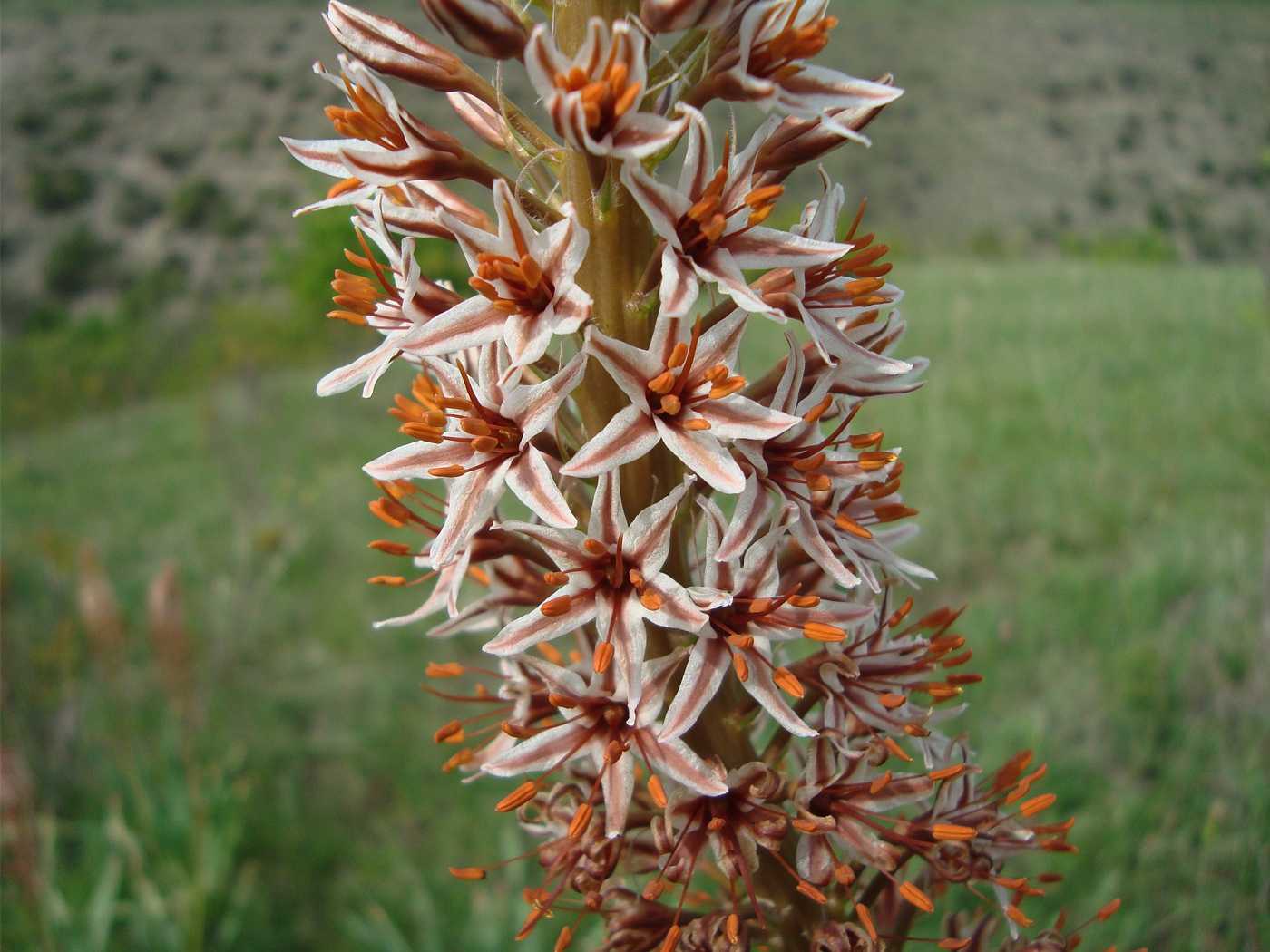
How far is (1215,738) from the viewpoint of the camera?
3652 millimetres

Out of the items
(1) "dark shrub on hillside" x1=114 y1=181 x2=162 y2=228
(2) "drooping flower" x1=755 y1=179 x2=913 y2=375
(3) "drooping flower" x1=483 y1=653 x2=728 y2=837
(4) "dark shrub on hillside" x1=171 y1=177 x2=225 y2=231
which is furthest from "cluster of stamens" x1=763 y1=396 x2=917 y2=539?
(1) "dark shrub on hillside" x1=114 y1=181 x2=162 y2=228

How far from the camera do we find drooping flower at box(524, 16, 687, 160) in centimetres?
134

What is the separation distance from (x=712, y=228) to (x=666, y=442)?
349 millimetres

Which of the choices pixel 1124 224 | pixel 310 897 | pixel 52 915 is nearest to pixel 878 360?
pixel 52 915

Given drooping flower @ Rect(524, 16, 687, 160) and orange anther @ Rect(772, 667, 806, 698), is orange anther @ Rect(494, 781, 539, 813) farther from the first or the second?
drooping flower @ Rect(524, 16, 687, 160)

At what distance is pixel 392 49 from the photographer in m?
1.58

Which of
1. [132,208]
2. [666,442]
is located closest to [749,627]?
[666,442]

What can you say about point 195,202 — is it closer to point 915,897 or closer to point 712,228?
point 712,228

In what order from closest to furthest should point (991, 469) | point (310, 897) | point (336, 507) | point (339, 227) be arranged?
point (310, 897) → point (991, 469) → point (336, 507) → point (339, 227)

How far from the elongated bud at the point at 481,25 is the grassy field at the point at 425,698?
2.59m

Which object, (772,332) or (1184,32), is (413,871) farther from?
(1184,32)

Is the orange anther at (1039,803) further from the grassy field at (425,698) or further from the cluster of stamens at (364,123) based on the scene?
the cluster of stamens at (364,123)

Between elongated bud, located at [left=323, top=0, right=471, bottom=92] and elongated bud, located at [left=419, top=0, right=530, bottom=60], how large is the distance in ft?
0.36

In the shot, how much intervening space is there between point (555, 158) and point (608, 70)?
0.25 m
